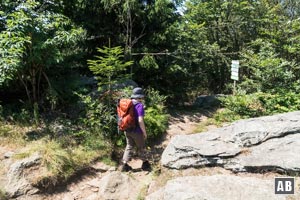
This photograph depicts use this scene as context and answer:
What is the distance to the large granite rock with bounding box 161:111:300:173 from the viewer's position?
14.7ft

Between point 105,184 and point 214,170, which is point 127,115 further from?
point 214,170

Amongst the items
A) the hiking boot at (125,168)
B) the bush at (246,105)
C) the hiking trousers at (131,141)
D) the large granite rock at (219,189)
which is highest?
the bush at (246,105)

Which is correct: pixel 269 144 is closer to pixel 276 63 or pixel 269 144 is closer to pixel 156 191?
pixel 156 191

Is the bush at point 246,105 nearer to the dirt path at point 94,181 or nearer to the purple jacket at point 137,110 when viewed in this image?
the dirt path at point 94,181

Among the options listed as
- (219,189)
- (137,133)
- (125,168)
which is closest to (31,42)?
(137,133)

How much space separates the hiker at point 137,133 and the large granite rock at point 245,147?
1.65 ft

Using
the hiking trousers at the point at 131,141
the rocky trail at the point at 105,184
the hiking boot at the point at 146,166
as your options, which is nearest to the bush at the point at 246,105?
the rocky trail at the point at 105,184

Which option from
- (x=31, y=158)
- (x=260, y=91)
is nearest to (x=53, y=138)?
(x=31, y=158)

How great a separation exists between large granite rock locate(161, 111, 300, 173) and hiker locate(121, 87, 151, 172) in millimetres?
503

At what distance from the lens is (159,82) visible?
8961mm

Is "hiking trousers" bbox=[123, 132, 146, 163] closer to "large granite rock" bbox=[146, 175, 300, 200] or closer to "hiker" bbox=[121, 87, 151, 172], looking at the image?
"hiker" bbox=[121, 87, 151, 172]

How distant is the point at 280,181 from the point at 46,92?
5.41 metres

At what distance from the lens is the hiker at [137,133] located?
5.21 m

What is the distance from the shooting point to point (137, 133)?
5352 mm
